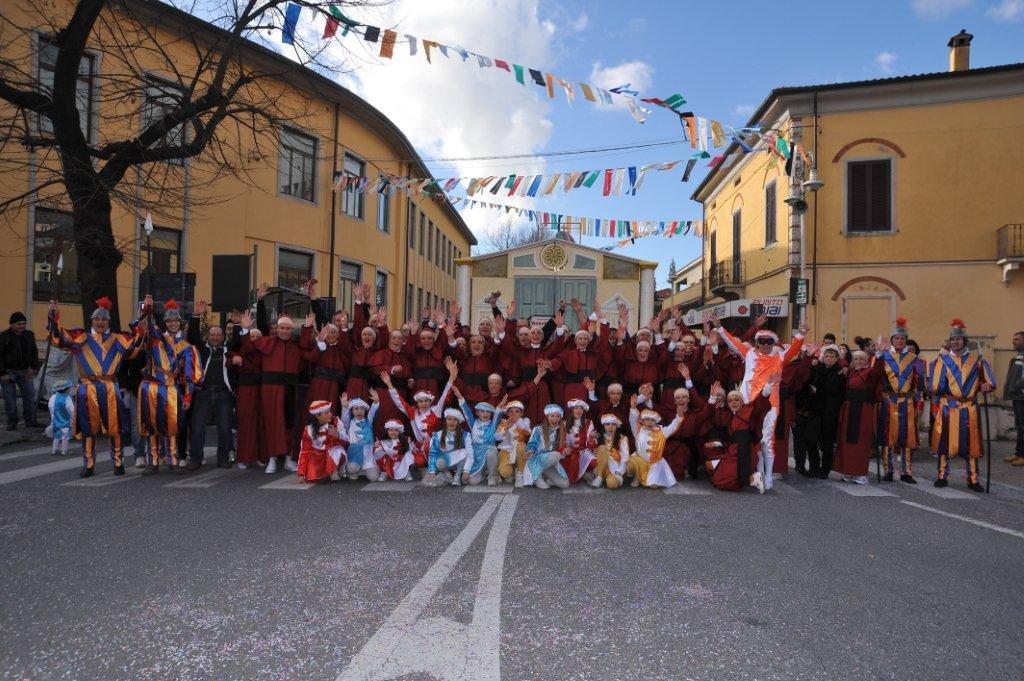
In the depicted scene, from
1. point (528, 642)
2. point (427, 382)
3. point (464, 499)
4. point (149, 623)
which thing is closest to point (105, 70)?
point (427, 382)

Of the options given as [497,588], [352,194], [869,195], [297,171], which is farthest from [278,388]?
[869,195]

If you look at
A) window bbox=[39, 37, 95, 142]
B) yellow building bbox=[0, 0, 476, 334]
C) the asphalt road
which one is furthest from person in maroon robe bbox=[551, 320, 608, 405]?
window bbox=[39, 37, 95, 142]

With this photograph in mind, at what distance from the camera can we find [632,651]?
9.78 feet

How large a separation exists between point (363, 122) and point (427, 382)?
51.7 feet

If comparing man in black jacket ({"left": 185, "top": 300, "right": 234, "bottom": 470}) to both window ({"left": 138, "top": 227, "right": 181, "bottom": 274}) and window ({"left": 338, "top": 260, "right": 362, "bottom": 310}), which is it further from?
window ({"left": 338, "top": 260, "right": 362, "bottom": 310})

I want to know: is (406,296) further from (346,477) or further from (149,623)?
(149,623)

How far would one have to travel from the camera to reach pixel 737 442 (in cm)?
696

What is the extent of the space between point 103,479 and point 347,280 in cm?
1435

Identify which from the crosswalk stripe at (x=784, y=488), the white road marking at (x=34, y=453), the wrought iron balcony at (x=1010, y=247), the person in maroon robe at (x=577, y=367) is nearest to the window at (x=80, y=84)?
the white road marking at (x=34, y=453)

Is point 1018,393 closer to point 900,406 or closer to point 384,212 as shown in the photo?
point 900,406

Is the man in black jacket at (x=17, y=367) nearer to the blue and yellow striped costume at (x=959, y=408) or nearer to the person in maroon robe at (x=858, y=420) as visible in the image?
the person in maroon robe at (x=858, y=420)

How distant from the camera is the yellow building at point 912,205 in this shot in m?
17.2

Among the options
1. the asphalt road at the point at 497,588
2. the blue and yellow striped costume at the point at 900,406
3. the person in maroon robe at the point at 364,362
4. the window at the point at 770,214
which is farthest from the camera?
the window at the point at 770,214

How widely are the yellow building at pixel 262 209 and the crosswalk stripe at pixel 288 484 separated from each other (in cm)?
555
